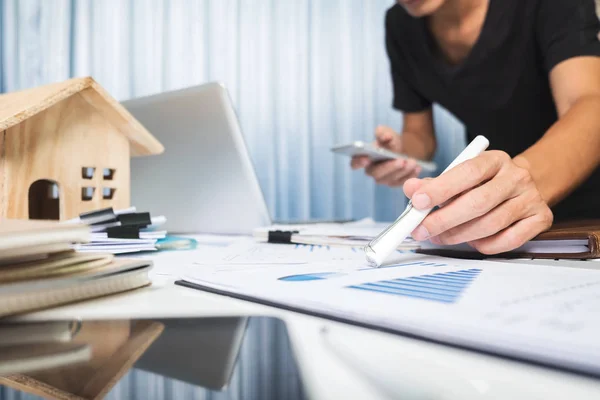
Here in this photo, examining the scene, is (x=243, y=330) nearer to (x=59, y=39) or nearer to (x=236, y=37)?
(x=236, y=37)

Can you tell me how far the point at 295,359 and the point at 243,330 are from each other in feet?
0.19

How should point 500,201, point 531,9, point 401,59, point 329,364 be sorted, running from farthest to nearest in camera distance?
point 401,59
point 531,9
point 500,201
point 329,364

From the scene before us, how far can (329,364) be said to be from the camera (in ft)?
0.61

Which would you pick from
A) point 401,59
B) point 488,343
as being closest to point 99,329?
point 488,343

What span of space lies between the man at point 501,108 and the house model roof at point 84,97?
1.44ft

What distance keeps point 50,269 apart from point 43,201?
2.01 ft

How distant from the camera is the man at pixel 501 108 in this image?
45 centimetres

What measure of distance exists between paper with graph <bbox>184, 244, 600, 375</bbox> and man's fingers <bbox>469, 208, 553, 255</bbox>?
4 centimetres

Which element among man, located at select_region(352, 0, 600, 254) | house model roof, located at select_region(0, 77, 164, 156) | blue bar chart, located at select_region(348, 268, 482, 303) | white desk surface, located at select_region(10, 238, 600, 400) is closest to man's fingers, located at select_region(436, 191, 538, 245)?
man, located at select_region(352, 0, 600, 254)

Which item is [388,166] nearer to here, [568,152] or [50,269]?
[568,152]

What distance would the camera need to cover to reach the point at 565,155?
58 cm

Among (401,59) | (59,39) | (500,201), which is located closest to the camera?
(500,201)

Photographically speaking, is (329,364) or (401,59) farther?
(401,59)

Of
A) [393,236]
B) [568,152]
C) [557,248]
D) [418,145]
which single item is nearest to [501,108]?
[418,145]
